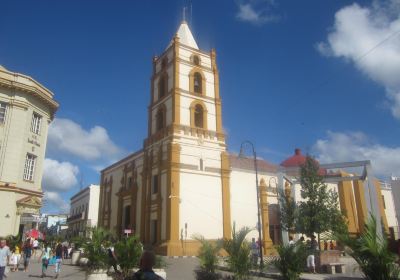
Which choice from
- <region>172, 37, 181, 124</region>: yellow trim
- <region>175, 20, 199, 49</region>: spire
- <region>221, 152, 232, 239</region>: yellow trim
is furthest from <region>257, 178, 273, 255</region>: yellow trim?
<region>175, 20, 199, 49</region>: spire

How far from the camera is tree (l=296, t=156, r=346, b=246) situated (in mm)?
19906

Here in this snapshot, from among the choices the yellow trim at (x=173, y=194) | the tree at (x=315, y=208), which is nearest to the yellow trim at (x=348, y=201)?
the tree at (x=315, y=208)

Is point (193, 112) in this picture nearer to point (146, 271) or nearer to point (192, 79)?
point (192, 79)

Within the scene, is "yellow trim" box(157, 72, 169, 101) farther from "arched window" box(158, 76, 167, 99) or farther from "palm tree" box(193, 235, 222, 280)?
"palm tree" box(193, 235, 222, 280)

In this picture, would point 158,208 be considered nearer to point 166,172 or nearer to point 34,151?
point 166,172

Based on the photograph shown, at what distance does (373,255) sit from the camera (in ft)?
26.0

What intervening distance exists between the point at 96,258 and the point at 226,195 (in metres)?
18.8

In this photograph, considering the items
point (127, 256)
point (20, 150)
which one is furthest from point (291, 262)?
point (20, 150)

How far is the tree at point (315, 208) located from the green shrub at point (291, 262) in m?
9.26

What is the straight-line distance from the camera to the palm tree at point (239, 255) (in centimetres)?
1084

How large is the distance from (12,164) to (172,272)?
14.4 m

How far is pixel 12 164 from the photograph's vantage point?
25.6 m

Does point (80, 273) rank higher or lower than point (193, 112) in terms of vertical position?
lower

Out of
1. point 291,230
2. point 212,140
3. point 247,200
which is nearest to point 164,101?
point 212,140
